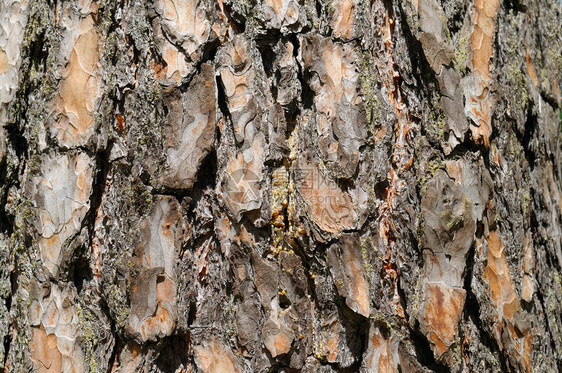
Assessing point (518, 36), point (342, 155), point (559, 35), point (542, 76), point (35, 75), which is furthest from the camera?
point (559, 35)

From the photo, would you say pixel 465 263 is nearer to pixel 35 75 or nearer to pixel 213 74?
pixel 213 74

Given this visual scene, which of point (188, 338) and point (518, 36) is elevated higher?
point (518, 36)

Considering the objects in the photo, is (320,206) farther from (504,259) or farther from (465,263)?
(504,259)

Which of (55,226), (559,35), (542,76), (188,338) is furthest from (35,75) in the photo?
(559,35)

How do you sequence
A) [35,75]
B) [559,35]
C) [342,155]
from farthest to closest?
[559,35] → [35,75] → [342,155]

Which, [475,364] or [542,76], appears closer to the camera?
[475,364]

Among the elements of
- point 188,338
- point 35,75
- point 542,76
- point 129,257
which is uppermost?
point 542,76
